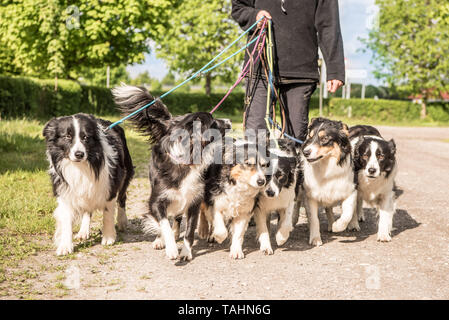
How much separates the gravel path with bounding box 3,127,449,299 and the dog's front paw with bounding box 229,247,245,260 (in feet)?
0.18

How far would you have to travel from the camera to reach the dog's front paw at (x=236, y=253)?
483 cm

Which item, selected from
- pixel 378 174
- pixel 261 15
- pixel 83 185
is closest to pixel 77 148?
pixel 83 185

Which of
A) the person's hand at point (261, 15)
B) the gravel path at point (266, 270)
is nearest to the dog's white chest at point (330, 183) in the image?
the gravel path at point (266, 270)

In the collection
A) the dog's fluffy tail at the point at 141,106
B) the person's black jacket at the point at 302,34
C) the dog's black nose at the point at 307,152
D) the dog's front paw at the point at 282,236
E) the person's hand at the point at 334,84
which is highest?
the person's black jacket at the point at 302,34

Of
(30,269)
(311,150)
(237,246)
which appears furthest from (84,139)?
(311,150)

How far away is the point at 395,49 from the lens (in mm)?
37656

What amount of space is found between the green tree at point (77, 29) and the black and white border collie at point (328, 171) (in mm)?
17369

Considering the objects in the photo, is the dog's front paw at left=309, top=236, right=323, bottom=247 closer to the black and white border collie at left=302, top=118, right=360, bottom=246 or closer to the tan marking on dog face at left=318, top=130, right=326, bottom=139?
the black and white border collie at left=302, top=118, right=360, bottom=246

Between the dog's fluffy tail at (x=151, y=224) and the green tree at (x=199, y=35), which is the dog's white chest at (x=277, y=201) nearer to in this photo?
the dog's fluffy tail at (x=151, y=224)

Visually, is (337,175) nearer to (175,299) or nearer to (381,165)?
(381,165)

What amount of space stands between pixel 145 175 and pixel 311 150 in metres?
5.39

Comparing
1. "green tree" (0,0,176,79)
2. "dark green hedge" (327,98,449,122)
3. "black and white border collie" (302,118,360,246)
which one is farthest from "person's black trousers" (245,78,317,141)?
"dark green hedge" (327,98,449,122)
